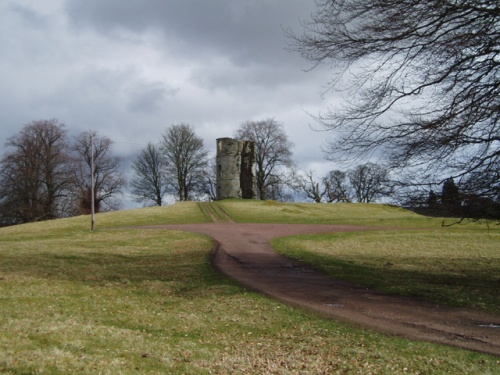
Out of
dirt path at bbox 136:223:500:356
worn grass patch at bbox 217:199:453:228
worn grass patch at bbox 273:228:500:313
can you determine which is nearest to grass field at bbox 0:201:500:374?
worn grass patch at bbox 273:228:500:313

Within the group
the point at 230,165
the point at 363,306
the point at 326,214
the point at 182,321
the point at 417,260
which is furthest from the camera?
the point at 230,165

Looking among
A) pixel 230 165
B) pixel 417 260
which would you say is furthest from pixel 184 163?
pixel 417 260

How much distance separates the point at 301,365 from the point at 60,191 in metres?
56.6

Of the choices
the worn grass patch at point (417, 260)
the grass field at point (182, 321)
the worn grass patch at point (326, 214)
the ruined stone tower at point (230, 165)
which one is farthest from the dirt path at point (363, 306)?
the ruined stone tower at point (230, 165)

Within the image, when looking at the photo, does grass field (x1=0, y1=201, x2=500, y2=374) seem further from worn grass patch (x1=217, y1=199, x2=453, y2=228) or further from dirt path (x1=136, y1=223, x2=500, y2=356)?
worn grass patch (x1=217, y1=199, x2=453, y2=228)

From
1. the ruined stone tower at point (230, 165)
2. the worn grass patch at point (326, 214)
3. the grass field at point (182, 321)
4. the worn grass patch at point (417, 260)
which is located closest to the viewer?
the grass field at point (182, 321)

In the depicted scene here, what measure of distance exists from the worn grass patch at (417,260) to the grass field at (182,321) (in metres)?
0.13

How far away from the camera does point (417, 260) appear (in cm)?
1989

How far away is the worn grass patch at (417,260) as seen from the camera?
12.4 metres

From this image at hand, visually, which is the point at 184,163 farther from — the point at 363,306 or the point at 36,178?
the point at 363,306

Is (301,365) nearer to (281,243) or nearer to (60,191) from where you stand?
(281,243)

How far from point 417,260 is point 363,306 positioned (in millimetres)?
10376

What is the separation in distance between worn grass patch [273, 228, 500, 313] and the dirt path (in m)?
0.90

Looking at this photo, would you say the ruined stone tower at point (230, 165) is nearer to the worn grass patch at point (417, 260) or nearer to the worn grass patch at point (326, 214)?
the worn grass patch at point (326, 214)
